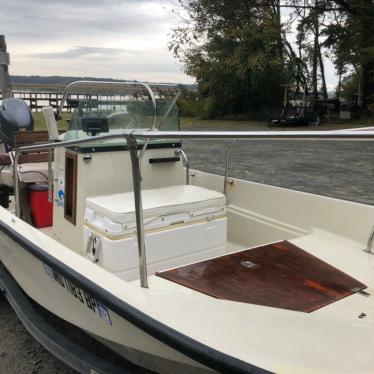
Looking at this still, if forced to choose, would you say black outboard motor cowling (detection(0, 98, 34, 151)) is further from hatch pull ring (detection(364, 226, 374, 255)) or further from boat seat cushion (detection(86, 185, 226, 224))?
hatch pull ring (detection(364, 226, 374, 255))

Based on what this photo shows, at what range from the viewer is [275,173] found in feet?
25.9

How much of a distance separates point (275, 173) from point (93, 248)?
5.71 metres

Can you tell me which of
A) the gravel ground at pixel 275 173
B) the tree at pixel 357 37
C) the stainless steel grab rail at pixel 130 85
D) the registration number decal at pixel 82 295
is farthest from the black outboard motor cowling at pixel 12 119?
A: the tree at pixel 357 37

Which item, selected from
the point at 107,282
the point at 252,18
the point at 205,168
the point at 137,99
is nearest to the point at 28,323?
the point at 107,282

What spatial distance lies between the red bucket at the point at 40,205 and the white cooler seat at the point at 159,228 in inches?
39.5

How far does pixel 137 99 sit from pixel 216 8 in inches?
672

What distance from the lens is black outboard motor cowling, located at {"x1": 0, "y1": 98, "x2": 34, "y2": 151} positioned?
4773 millimetres

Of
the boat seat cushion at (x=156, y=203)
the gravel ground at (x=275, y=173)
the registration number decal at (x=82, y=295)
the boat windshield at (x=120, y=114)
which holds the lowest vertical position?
the gravel ground at (x=275, y=173)

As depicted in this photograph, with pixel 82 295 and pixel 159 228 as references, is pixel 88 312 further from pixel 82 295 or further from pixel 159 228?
pixel 159 228

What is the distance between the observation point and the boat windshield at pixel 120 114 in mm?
3150

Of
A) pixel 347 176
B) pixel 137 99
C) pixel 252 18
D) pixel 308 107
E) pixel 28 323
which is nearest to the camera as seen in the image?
pixel 28 323

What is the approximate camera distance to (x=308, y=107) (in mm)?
17188

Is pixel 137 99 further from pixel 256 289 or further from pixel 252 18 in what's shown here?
pixel 252 18

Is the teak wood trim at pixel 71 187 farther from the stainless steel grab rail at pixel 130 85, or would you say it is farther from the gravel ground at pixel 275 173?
the gravel ground at pixel 275 173
